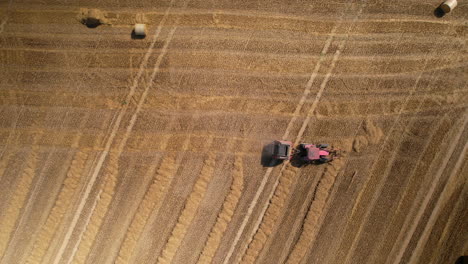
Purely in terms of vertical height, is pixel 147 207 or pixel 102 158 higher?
pixel 102 158

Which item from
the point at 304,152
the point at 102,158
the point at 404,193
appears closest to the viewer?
the point at 304,152

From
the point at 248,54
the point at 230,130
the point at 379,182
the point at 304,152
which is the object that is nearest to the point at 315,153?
the point at 304,152

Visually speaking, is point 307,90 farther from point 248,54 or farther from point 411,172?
point 411,172

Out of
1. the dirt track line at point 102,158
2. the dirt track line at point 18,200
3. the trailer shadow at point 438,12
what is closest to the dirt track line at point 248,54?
the dirt track line at point 102,158

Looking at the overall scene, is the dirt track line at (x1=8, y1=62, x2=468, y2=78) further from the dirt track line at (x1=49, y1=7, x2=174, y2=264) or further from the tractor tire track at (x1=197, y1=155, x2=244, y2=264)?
the tractor tire track at (x1=197, y1=155, x2=244, y2=264)

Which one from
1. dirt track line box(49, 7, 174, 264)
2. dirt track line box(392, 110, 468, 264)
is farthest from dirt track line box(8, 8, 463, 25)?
dirt track line box(392, 110, 468, 264)

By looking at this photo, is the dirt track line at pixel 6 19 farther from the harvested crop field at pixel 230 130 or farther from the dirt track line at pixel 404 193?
the dirt track line at pixel 404 193

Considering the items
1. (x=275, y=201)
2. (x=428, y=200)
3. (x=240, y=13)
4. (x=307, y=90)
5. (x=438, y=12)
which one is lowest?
(x=275, y=201)
